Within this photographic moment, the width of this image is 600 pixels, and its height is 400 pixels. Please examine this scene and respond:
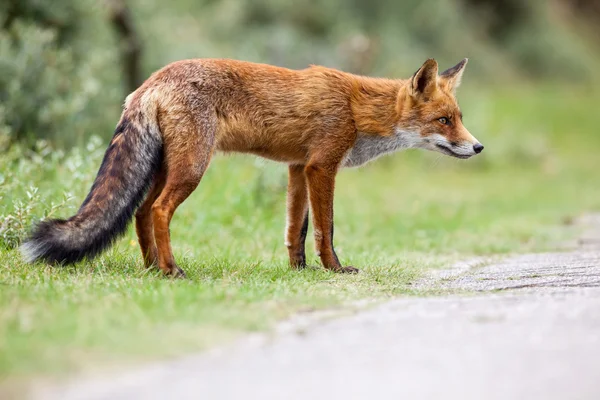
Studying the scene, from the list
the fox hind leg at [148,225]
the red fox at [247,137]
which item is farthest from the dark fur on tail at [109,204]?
the fox hind leg at [148,225]

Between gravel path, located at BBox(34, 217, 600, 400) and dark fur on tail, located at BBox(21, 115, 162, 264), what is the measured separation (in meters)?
1.98

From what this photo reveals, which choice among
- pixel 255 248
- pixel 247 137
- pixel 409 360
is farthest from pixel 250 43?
pixel 409 360

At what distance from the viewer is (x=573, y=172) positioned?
18.4 m

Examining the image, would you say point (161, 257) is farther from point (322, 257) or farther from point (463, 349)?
point (463, 349)

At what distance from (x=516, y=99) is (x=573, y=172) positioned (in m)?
9.27

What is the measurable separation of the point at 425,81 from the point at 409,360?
12.4ft

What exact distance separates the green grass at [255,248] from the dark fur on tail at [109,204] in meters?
0.21

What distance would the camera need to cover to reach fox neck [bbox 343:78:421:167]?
675 cm

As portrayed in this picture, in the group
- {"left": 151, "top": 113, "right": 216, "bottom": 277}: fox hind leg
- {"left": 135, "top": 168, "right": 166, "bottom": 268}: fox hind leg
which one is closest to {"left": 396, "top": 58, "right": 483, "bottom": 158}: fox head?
{"left": 151, "top": 113, "right": 216, "bottom": 277}: fox hind leg

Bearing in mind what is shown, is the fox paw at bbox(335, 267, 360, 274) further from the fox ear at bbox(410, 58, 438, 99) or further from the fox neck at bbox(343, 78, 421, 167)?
the fox ear at bbox(410, 58, 438, 99)

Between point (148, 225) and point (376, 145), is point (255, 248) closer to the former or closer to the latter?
point (376, 145)

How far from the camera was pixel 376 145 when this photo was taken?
22.7ft

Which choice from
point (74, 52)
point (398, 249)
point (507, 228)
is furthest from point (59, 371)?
point (74, 52)

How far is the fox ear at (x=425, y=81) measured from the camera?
22.0 feet
